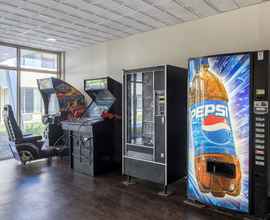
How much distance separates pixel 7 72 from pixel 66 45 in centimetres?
158

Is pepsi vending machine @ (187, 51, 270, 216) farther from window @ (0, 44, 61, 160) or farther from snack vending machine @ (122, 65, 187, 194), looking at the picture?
window @ (0, 44, 61, 160)

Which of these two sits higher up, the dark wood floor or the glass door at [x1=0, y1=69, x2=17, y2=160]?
the glass door at [x1=0, y1=69, x2=17, y2=160]

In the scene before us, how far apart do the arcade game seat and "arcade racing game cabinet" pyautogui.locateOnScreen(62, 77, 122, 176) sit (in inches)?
38.2

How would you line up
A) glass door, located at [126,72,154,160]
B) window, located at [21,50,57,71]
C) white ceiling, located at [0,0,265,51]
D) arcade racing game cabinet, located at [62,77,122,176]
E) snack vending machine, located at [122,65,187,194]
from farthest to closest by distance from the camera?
1. window, located at [21,50,57,71]
2. arcade racing game cabinet, located at [62,77,122,176]
3. glass door, located at [126,72,154,160]
4. snack vending machine, located at [122,65,187,194]
5. white ceiling, located at [0,0,265,51]

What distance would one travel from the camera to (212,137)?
116 inches

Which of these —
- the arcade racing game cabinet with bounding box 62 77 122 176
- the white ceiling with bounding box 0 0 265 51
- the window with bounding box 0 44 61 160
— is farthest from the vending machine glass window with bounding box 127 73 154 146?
the window with bounding box 0 44 61 160

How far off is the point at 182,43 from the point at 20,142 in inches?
153

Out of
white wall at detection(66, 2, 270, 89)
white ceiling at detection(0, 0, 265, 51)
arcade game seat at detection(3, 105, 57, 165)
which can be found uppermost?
white ceiling at detection(0, 0, 265, 51)

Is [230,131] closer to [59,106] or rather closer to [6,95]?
[59,106]

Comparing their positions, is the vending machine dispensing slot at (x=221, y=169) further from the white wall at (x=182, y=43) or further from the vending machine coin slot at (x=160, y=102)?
the white wall at (x=182, y=43)

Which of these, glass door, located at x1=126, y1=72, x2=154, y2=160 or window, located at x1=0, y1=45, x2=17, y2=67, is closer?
glass door, located at x1=126, y1=72, x2=154, y2=160

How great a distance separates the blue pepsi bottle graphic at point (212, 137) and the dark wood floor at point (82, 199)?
391mm

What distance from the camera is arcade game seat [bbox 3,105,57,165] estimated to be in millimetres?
4953

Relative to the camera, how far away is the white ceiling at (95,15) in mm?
3309
